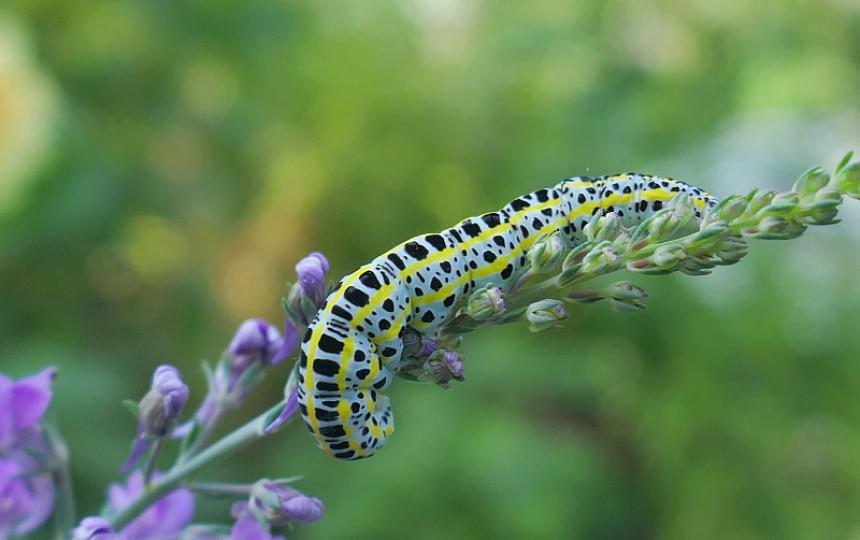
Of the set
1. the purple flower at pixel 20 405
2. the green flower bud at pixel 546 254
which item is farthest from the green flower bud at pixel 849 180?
the purple flower at pixel 20 405

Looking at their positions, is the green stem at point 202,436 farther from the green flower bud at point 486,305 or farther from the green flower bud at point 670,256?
the green flower bud at point 670,256

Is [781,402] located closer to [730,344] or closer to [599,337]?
[730,344]

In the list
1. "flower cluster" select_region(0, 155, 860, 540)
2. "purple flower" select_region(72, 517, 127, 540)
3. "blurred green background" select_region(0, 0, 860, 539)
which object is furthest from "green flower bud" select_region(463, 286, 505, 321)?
"blurred green background" select_region(0, 0, 860, 539)

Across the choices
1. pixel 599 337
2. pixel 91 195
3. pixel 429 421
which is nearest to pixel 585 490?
pixel 429 421

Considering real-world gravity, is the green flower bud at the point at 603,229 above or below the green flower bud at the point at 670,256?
below

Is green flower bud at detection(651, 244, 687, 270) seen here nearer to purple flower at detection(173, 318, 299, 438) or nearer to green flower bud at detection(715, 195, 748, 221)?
green flower bud at detection(715, 195, 748, 221)

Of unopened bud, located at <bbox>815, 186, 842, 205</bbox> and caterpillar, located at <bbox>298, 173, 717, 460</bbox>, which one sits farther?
caterpillar, located at <bbox>298, 173, 717, 460</bbox>
